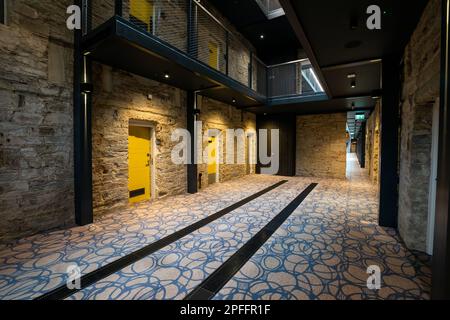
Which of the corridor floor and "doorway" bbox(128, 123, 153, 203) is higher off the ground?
"doorway" bbox(128, 123, 153, 203)

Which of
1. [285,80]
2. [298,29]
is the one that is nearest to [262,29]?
[285,80]

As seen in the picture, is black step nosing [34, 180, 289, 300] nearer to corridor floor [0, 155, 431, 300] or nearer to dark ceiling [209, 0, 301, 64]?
corridor floor [0, 155, 431, 300]

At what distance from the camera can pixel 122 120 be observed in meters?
4.19

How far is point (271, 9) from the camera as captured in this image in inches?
267

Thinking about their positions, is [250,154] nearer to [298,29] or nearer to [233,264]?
[298,29]

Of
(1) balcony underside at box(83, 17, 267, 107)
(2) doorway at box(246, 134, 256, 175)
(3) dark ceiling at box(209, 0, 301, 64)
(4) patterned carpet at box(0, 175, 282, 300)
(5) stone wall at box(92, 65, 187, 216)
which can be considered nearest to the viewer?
(4) patterned carpet at box(0, 175, 282, 300)

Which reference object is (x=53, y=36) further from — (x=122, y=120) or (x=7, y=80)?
(x=122, y=120)

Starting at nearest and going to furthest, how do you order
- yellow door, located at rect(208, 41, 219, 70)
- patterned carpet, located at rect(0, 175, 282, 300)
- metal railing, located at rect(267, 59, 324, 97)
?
patterned carpet, located at rect(0, 175, 282, 300) → yellow door, located at rect(208, 41, 219, 70) → metal railing, located at rect(267, 59, 324, 97)

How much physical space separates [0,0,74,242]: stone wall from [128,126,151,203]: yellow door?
1.29m

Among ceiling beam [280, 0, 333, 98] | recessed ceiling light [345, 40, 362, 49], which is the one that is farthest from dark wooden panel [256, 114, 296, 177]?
recessed ceiling light [345, 40, 362, 49]

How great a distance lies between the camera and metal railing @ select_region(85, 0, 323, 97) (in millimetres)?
3946

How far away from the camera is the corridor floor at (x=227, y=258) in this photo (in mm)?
1910

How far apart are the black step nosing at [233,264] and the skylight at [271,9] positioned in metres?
6.39

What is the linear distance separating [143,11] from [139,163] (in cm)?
349
